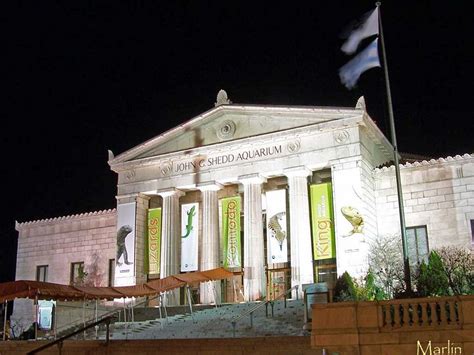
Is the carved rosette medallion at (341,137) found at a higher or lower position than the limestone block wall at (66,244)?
higher

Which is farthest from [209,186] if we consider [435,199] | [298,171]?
[435,199]

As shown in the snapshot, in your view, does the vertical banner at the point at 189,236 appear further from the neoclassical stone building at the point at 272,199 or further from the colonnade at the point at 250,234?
the colonnade at the point at 250,234

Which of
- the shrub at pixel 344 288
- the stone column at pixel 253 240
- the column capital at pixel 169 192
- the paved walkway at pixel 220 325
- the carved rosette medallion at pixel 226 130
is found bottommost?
the paved walkway at pixel 220 325

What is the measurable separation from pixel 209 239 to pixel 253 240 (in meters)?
2.82

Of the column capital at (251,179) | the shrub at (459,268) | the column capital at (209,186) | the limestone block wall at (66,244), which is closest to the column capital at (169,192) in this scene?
the column capital at (209,186)

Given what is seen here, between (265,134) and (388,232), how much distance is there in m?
8.35

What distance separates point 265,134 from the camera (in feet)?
110

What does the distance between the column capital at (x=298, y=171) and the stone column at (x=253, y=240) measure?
1707 millimetres

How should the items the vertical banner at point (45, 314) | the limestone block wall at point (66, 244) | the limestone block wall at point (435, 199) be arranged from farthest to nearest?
the limestone block wall at point (66, 244) < the vertical banner at point (45, 314) < the limestone block wall at point (435, 199)

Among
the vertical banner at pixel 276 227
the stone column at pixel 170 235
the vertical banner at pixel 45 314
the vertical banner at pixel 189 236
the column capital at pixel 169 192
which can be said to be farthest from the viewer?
the column capital at pixel 169 192

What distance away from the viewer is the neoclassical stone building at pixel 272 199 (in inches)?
1227

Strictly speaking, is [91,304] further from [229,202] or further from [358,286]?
[358,286]

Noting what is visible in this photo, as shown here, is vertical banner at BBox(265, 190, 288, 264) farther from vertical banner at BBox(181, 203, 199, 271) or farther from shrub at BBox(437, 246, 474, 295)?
shrub at BBox(437, 246, 474, 295)

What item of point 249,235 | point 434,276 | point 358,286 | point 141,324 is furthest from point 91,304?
point 434,276
